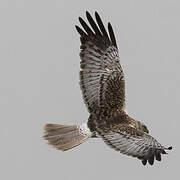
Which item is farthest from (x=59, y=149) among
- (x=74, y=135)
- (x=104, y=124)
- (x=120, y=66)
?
(x=120, y=66)

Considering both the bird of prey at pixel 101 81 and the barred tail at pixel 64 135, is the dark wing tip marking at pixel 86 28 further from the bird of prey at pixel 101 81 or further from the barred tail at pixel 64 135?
the barred tail at pixel 64 135

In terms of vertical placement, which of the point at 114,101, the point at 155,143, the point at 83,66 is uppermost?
the point at 83,66

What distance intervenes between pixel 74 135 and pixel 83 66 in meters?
1.05

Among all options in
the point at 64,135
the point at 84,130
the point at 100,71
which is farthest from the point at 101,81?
the point at 64,135

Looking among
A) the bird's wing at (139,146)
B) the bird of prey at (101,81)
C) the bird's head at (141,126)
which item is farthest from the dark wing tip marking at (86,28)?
the bird's wing at (139,146)

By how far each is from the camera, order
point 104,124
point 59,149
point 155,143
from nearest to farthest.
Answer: point 155,143 < point 104,124 < point 59,149

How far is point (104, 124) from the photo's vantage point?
8445 millimetres

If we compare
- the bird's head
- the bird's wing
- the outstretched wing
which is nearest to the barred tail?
the outstretched wing

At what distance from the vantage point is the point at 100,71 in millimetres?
8523

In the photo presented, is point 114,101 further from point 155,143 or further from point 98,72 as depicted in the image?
point 155,143

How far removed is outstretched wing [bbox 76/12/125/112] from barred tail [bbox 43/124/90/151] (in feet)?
1.47

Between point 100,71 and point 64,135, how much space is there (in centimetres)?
120

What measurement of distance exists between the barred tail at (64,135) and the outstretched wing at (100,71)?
447 millimetres

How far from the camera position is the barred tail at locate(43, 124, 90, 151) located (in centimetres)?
882
